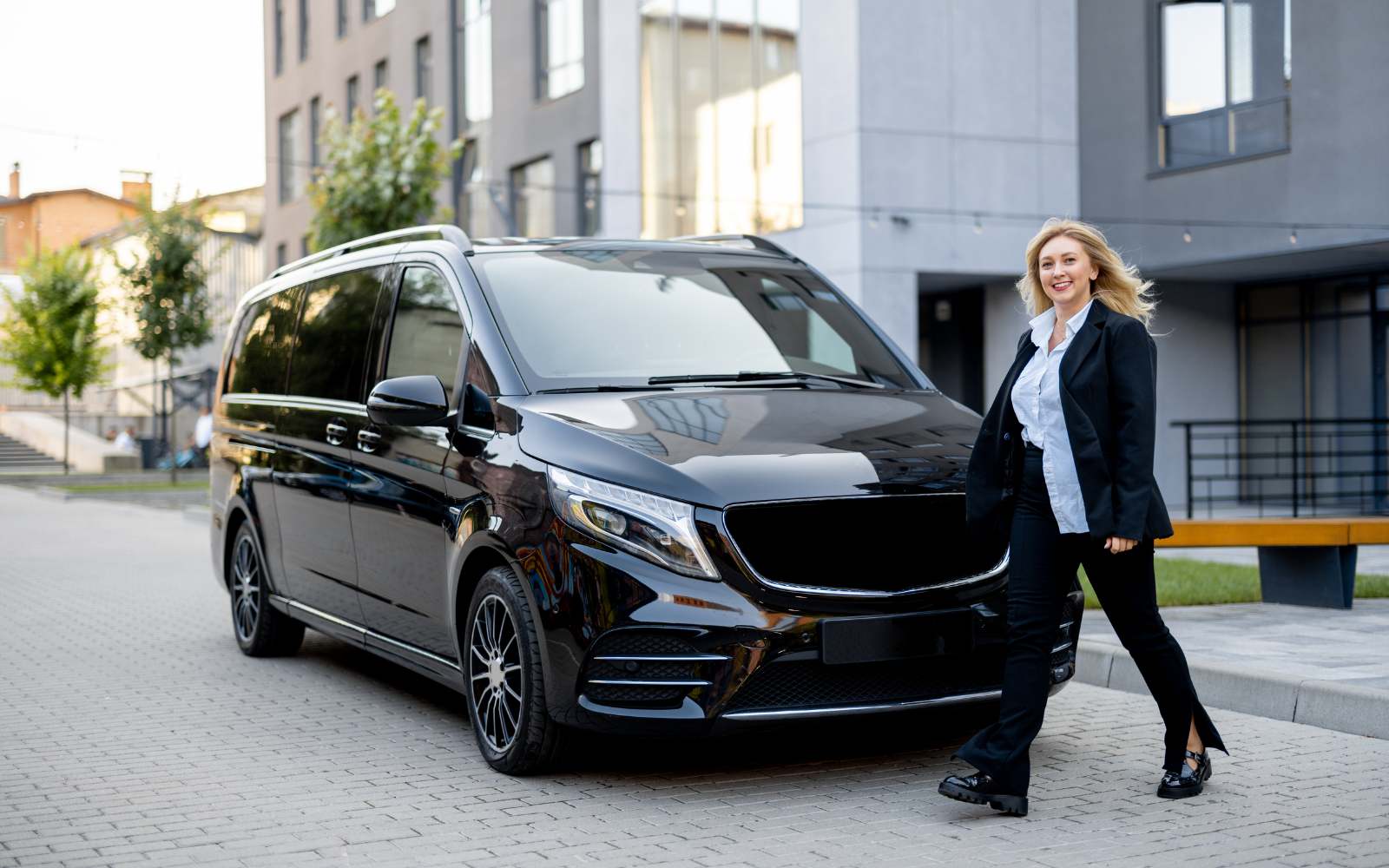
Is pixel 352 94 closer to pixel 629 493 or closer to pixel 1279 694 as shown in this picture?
pixel 1279 694

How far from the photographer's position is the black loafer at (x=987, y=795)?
4.86 meters

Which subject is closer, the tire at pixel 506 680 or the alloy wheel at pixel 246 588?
the tire at pixel 506 680

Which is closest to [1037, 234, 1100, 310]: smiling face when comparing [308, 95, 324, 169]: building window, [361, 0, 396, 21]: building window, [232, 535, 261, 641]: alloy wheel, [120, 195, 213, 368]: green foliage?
[232, 535, 261, 641]: alloy wheel

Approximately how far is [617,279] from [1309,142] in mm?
14911

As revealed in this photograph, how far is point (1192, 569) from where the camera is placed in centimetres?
1177

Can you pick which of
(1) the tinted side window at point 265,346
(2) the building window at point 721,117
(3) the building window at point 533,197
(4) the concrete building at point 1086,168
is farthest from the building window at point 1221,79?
(1) the tinted side window at point 265,346

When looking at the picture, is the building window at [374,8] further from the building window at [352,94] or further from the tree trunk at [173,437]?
the tree trunk at [173,437]

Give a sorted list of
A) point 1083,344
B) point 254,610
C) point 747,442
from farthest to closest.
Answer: point 254,610, point 747,442, point 1083,344

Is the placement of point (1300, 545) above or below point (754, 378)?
below

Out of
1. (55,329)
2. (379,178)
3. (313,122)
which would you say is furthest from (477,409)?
(55,329)

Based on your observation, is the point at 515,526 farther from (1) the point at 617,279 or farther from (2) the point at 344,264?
(2) the point at 344,264

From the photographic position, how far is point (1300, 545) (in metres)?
9.32

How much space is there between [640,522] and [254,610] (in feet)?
14.1

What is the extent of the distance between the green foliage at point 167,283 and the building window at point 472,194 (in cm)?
553
